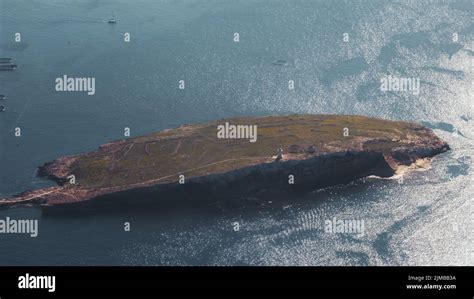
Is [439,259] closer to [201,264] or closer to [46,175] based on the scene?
[201,264]

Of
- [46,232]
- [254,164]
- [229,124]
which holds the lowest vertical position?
[46,232]

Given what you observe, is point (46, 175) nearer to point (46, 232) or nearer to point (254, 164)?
point (46, 232)

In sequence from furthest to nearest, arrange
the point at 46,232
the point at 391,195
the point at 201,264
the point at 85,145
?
the point at 85,145
the point at 391,195
the point at 46,232
the point at 201,264

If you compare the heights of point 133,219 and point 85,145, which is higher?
point 85,145

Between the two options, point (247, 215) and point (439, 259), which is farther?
point (247, 215)

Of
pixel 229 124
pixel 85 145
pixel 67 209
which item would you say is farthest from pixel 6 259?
pixel 229 124

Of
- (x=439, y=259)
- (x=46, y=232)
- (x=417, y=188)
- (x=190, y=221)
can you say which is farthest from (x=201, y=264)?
(x=417, y=188)

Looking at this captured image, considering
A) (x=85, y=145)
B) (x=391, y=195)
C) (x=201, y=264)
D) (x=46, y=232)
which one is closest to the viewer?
(x=201, y=264)
